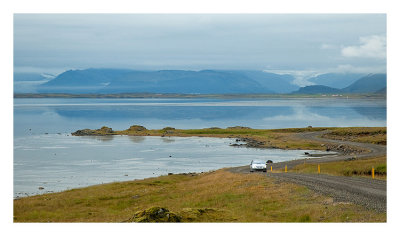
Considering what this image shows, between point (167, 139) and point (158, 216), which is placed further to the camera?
point (167, 139)

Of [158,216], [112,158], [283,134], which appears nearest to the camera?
[158,216]

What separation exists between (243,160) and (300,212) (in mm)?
59901

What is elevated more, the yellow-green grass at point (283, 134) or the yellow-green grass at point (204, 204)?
the yellow-green grass at point (283, 134)

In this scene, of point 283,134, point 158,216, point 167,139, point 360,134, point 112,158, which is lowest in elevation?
point 112,158

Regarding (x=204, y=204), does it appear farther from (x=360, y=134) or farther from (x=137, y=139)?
(x=137, y=139)

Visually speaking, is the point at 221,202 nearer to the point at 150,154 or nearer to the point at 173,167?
the point at 173,167

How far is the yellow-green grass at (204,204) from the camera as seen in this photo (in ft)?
96.2

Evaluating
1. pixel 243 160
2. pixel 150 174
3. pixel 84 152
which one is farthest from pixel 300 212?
pixel 84 152

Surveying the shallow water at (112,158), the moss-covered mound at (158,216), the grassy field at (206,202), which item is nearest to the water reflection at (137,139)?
the shallow water at (112,158)

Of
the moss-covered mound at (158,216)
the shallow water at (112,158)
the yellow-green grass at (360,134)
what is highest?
the yellow-green grass at (360,134)

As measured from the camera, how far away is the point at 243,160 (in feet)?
296

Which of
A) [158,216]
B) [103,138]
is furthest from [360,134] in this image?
[158,216]

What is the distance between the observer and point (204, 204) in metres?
38.2

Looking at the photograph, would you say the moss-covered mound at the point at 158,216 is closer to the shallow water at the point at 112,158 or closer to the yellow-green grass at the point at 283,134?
the shallow water at the point at 112,158
